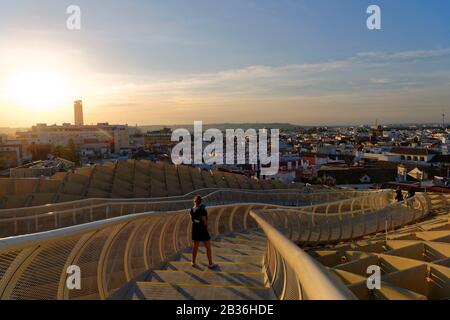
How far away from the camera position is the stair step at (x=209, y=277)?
491 cm

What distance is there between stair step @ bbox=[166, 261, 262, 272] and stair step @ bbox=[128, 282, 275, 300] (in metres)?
1.02

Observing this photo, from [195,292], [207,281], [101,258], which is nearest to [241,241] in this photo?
[207,281]

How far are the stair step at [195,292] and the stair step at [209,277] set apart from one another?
0.90ft

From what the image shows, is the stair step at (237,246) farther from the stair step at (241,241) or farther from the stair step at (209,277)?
the stair step at (209,277)

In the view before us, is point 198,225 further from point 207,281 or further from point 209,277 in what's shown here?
point 207,281

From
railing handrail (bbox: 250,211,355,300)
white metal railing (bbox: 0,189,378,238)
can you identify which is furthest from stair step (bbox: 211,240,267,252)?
railing handrail (bbox: 250,211,355,300)

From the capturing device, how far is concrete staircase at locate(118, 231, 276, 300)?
436cm

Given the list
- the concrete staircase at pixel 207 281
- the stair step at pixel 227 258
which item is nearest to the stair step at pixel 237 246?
the concrete staircase at pixel 207 281

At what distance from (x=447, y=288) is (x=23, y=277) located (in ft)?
15.1

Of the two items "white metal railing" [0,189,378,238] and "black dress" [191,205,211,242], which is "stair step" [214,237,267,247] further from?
"white metal railing" [0,189,378,238]

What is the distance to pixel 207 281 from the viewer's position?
199 inches


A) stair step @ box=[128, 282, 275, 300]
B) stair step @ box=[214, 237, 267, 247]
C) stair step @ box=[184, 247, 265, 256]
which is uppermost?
stair step @ box=[128, 282, 275, 300]
